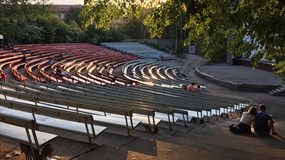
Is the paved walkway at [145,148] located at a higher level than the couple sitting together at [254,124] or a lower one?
higher

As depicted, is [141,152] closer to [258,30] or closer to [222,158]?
[222,158]

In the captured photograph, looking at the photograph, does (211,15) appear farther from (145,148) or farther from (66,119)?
(66,119)

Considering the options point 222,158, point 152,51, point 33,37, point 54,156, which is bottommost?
point 152,51

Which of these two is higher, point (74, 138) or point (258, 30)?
point (258, 30)

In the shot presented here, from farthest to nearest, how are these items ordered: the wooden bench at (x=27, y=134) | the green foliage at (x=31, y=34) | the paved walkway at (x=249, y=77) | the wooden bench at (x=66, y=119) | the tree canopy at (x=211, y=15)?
the green foliage at (x=31, y=34) < the paved walkway at (x=249, y=77) < the tree canopy at (x=211, y=15) < the wooden bench at (x=66, y=119) < the wooden bench at (x=27, y=134)

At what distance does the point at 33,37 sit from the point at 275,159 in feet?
146

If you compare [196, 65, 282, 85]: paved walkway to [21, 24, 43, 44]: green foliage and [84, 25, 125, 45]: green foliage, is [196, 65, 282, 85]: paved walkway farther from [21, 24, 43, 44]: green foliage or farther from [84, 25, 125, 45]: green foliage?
[84, 25, 125, 45]: green foliage

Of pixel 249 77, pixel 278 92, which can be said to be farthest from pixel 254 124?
pixel 249 77

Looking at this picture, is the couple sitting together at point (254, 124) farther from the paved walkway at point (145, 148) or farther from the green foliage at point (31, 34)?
Result: the green foliage at point (31, 34)

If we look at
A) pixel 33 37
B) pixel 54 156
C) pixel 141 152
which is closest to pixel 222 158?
pixel 141 152

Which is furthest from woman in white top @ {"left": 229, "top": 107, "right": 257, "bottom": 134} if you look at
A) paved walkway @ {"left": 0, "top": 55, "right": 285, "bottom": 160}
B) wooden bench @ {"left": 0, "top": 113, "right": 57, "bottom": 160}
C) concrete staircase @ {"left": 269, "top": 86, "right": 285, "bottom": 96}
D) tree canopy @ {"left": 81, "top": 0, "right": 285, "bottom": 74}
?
concrete staircase @ {"left": 269, "top": 86, "right": 285, "bottom": 96}

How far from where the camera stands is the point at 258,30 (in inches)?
240

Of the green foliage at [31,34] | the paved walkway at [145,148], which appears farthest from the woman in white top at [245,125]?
the green foliage at [31,34]

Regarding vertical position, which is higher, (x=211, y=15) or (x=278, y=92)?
(x=211, y=15)
